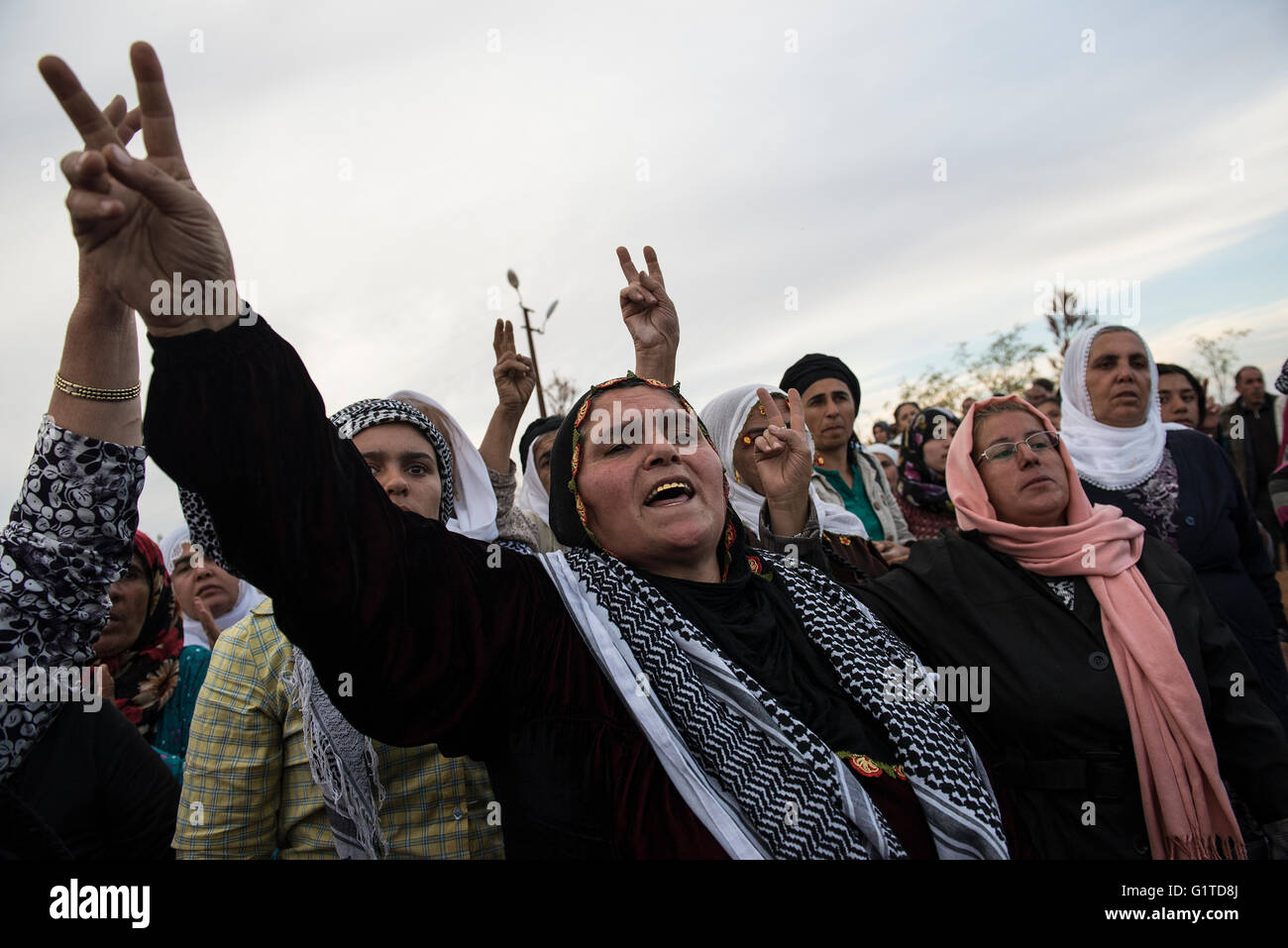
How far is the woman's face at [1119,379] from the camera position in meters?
3.96

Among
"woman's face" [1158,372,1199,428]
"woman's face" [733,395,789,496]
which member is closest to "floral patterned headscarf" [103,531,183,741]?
"woman's face" [733,395,789,496]

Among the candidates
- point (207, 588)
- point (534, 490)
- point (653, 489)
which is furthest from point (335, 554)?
point (534, 490)

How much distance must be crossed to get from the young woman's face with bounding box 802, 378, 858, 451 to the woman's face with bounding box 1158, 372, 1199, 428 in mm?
1868

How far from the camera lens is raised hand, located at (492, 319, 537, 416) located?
156 inches

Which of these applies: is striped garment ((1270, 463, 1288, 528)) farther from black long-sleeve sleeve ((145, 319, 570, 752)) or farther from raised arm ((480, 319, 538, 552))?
black long-sleeve sleeve ((145, 319, 570, 752))

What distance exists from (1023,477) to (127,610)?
2876 mm

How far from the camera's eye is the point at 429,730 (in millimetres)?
1521

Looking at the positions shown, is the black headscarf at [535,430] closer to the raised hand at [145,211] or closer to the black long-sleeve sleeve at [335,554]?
the black long-sleeve sleeve at [335,554]

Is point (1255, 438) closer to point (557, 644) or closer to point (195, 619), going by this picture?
point (557, 644)

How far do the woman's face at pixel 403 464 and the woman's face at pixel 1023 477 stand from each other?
1823mm

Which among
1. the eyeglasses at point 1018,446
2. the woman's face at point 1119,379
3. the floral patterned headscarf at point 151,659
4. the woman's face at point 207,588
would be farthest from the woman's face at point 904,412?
the floral patterned headscarf at point 151,659

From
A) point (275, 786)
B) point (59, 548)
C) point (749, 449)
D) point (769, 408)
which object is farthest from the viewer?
point (749, 449)

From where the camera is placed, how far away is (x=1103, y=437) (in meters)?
3.92
